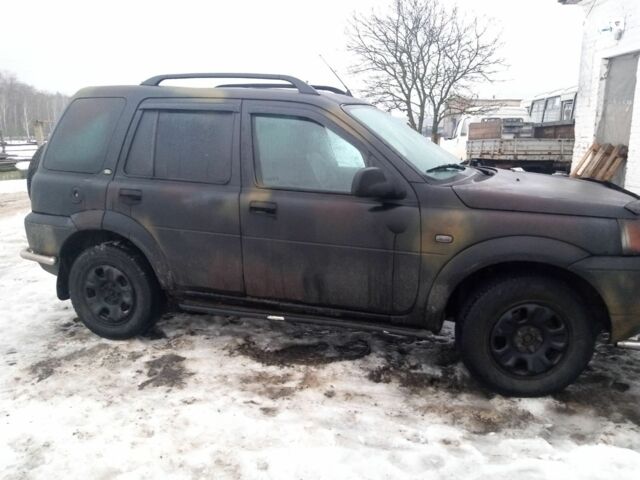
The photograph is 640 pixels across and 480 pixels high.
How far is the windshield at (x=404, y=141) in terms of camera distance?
330 cm

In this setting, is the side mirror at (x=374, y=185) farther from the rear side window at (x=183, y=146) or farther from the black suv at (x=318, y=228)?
the rear side window at (x=183, y=146)

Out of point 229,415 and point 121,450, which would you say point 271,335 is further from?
point 121,450

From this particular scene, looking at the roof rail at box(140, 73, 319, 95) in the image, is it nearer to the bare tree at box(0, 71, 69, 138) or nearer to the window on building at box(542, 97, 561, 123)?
the window on building at box(542, 97, 561, 123)

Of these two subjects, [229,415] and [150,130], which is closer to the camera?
[229,415]

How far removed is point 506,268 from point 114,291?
278cm

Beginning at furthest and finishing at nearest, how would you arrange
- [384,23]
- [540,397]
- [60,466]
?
[384,23] < [540,397] < [60,466]

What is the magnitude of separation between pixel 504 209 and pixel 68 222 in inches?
119

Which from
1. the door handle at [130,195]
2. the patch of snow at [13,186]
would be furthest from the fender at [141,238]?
the patch of snow at [13,186]

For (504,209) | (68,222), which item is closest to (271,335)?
(68,222)

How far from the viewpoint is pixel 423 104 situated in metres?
17.3

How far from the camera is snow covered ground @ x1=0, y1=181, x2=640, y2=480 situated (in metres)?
2.52

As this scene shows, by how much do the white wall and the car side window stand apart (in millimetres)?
7308

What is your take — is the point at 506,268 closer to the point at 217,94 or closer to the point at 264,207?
the point at 264,207

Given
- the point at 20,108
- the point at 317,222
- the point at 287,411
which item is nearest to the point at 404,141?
the point at 317,222
